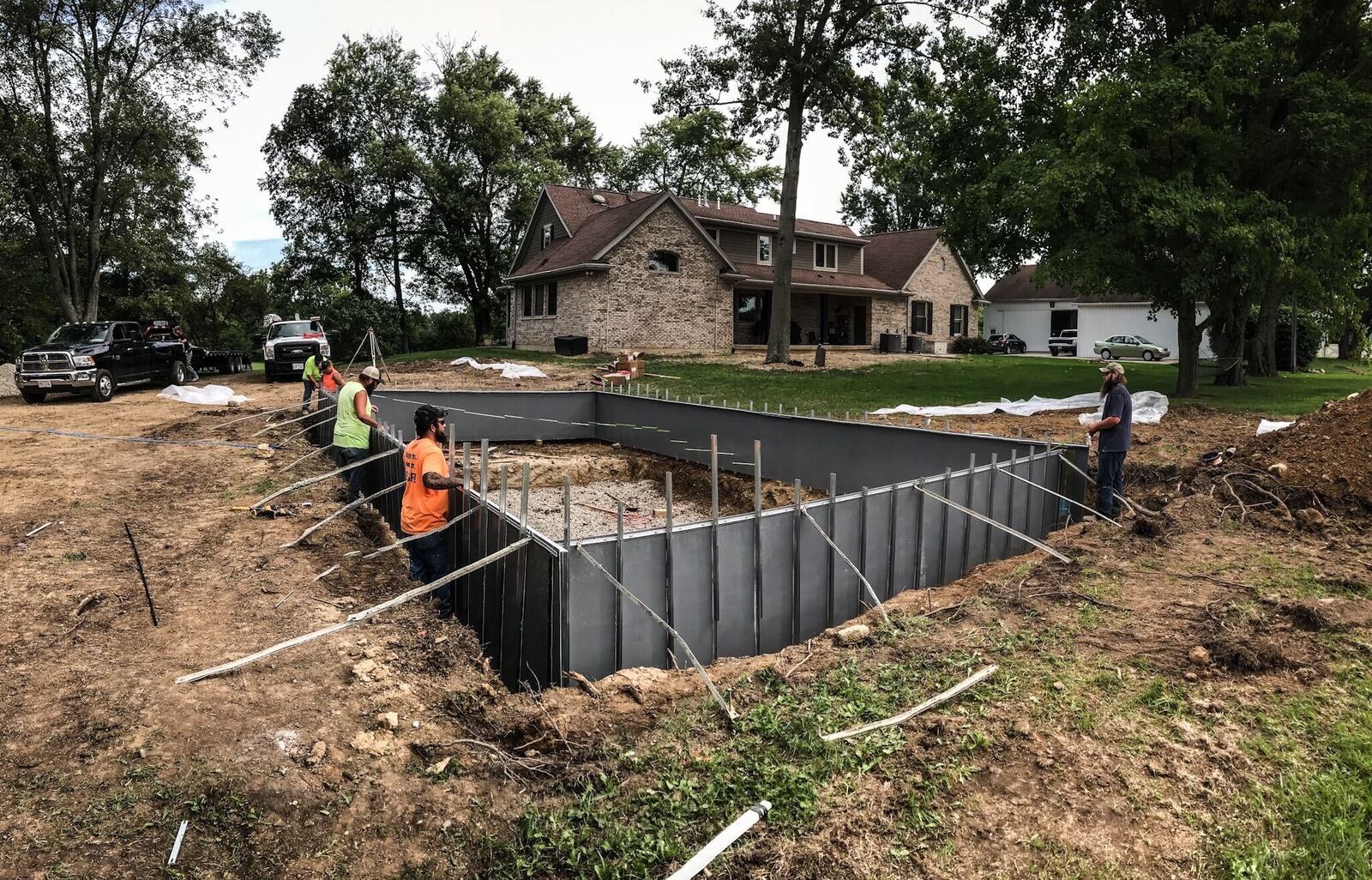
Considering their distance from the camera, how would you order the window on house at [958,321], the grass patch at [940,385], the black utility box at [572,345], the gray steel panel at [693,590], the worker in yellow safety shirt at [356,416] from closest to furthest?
the gray steel panel at [693,590], the worker in yellow safety shirt at [356,416], the grass patch at [940,385], the black utility box at [572,345], the window on house at [958,321]

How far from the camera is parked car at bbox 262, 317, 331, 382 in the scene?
2648cm

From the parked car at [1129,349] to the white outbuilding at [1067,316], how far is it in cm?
139

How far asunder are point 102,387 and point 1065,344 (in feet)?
147

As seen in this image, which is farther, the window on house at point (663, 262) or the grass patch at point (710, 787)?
the window on house at point (663, 262)

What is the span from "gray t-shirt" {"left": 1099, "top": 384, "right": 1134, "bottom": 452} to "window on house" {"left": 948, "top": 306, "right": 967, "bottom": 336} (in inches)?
1525

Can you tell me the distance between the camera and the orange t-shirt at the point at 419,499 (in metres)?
7.09

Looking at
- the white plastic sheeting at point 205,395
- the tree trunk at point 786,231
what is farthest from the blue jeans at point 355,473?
the tree trunk at point 786,231

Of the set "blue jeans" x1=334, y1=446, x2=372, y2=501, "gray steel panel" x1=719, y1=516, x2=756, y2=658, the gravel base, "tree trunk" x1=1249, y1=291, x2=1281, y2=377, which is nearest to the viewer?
"gray steel panel" x1=719, y1=516, x2=756, y2=658

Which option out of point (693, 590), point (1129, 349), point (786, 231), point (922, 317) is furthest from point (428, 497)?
point (1129, 349)

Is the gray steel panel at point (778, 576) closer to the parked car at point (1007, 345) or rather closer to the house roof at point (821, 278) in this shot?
the house roof at point (821, 278)

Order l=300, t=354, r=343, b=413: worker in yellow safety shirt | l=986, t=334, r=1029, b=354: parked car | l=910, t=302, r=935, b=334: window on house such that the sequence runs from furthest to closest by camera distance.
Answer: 1. l=986, t=334, r=1029, b=354: parked car
2. l=910, t=302, r=935, b=334: window on house
3. l=300, t=354, r=343, b=413: worker in yellow safety shirt

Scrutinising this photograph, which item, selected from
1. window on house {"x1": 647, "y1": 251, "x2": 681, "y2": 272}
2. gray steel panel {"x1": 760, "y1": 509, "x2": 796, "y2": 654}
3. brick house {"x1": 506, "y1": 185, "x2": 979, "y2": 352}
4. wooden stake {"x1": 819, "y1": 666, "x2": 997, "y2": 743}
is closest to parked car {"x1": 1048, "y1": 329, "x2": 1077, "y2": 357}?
brick house {"x1": 506, "y1": 185, "x2": 979, "y2": 352}

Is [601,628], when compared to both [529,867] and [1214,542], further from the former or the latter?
[1214,542]

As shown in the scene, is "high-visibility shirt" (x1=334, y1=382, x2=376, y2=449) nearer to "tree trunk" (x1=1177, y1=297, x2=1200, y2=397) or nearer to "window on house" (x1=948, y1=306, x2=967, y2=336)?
"tree trunk" (x1=1177, y1=297, x2=1200, y2=397)
